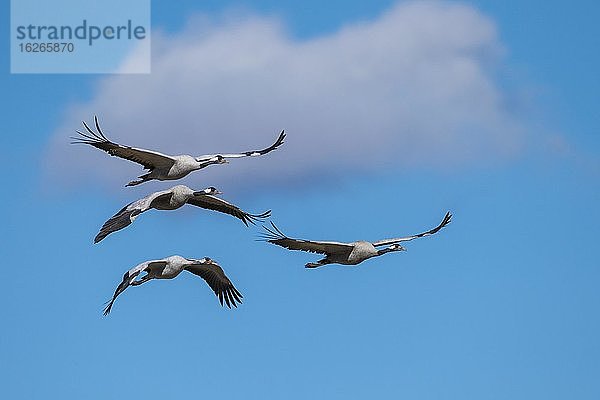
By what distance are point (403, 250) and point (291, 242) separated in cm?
402

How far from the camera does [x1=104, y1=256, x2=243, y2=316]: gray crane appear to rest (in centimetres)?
5300

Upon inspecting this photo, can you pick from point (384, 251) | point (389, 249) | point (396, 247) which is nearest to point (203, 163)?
point (384, 251)

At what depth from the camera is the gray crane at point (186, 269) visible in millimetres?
53000

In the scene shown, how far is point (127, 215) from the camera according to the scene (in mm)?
51156

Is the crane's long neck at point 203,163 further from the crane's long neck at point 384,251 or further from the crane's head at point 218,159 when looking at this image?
the crane's long neck at point 384,251

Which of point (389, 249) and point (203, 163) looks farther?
point (389, 249)

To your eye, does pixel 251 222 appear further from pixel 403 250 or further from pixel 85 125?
pixel 85 125

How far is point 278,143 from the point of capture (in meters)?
54.3

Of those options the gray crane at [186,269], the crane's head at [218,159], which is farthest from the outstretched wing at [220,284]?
the crane's head at [218,159]

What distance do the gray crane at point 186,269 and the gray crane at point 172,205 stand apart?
1716mm

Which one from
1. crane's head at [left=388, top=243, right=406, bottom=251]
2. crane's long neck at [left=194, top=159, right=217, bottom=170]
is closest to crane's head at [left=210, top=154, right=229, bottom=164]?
crane's long neck at [left=194, top=159, right=217, bottom=170]

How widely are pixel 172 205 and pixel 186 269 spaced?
6492 mm

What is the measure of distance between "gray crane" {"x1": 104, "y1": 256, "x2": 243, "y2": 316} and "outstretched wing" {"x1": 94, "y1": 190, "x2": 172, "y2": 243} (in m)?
2.14

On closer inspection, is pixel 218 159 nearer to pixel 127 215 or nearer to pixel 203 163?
pixel 203 163
